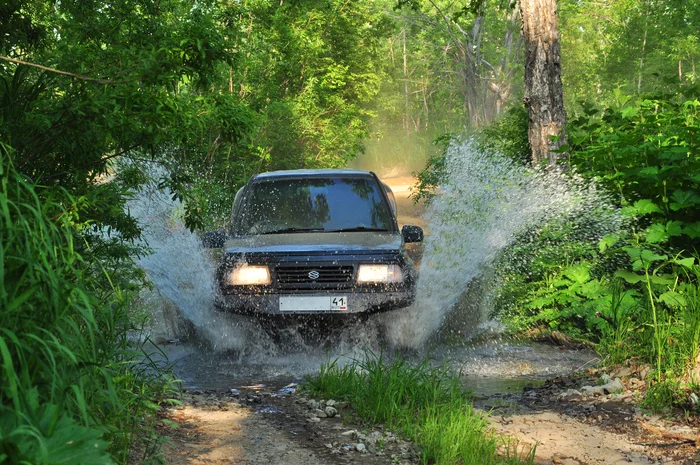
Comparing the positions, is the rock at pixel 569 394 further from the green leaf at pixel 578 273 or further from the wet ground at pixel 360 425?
the green leaf at pixel 578 273

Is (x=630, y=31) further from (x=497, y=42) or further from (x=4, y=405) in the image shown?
(x=4, y=405)

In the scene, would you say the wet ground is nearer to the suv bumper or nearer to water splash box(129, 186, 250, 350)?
water splash box(129, 186, 250, 350)

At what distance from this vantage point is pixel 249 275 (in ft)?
27.4

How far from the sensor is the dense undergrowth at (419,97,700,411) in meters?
6.53

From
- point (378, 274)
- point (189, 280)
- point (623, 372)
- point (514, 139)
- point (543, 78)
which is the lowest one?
point (623, 372)

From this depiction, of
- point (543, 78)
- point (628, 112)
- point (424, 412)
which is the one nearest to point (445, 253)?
point (628, 112)

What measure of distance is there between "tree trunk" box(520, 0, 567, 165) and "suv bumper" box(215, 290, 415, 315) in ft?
15.5

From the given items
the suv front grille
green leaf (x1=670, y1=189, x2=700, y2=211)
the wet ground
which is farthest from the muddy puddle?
green leaf (x1=670, y1=189, x2=700, y2=211)

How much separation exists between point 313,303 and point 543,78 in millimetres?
5770

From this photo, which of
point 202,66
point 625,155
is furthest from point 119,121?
point 625,155

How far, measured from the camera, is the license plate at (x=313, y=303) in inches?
324

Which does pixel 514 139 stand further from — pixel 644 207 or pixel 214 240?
pixel 214 240

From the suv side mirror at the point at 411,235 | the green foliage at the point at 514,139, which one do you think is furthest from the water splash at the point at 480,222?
the suv side mirror at the point at 411,235

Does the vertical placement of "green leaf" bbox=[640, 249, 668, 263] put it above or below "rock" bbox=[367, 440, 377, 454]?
above
